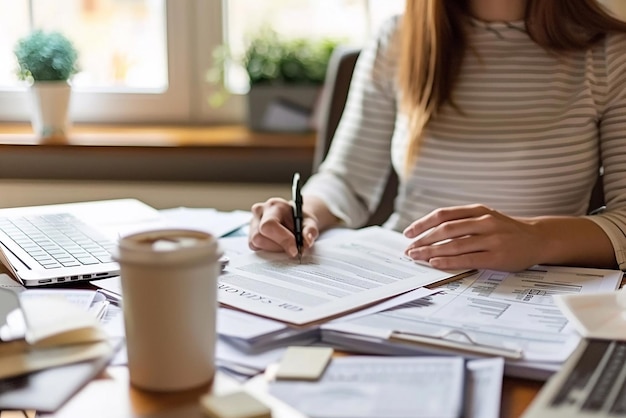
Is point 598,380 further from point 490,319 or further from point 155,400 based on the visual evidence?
point 155,400

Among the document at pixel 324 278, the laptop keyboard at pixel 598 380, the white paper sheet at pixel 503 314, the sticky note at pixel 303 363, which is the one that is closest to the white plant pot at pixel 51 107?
the document at pixel 324 278

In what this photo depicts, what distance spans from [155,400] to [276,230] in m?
0.44

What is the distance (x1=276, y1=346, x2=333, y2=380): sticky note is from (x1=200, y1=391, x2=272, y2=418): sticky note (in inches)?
2.7

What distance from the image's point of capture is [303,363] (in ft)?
2.35

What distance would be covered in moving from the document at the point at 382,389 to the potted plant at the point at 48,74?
144 cm

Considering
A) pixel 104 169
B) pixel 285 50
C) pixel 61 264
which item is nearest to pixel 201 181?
pixel 104 169

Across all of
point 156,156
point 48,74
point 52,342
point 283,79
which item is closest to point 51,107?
point 48,74

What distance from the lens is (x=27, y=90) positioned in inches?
86.1

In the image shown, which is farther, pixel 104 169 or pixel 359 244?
pixel 104 169

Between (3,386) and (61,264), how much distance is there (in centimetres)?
34

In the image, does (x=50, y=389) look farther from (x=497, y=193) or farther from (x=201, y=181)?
(x=201, y=181)

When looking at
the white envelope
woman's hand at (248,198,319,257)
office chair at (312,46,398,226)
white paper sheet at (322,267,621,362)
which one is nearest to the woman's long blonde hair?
office chair at (312,46,398,226)

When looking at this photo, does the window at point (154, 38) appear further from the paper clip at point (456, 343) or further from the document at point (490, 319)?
the paper clip at point (456, 343)

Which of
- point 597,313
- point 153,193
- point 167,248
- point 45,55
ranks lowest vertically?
point 153,193
